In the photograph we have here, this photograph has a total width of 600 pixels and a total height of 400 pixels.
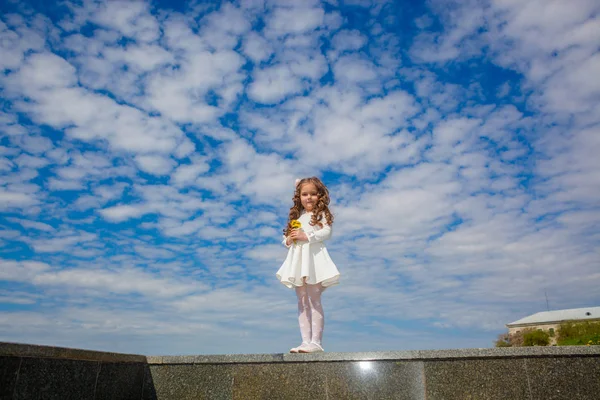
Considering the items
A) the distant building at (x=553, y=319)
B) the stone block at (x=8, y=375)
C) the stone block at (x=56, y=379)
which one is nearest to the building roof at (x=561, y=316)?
the distant building at (x=553, y=319)

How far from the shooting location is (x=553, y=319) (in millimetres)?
111812

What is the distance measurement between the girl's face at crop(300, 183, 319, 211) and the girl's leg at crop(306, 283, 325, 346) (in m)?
1.37

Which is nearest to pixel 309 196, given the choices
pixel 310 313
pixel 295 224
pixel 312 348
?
pixel 295 224

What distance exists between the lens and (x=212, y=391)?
238 inches

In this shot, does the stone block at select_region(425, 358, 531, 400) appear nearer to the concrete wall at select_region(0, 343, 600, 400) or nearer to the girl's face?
the concrete wall at select_region(0, 343, 600, 400)

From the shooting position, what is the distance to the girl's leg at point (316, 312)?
6.55m

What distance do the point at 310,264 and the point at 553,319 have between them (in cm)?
12591

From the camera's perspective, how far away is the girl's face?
24.4 ft

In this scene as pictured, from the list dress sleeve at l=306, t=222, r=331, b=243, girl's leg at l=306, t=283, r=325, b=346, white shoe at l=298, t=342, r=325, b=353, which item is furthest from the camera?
dress sleeve at l=306, t=222, r=331, b=243

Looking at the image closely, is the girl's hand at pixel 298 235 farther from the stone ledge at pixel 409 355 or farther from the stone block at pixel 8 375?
the stone block at pixel 8 375

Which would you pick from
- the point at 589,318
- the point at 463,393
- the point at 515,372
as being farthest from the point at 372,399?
the point at 589,318

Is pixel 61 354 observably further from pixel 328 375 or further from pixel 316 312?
pixel 316 312

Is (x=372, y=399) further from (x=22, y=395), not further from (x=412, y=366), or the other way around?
(x=22, y=395)

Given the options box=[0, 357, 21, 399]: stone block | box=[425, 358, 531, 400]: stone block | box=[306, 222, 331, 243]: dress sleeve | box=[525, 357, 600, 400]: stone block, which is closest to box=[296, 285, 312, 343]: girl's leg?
box=[306, 222, 331, 243]: dress sleeve
